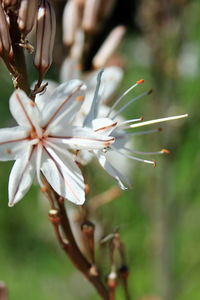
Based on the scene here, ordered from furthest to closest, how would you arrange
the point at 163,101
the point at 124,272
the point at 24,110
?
the point at 163,101, the point at 124,272, the point at 24,110

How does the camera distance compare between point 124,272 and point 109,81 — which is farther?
point 109,81

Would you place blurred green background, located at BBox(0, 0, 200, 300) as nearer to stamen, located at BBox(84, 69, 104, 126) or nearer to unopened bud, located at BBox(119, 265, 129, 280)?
unopened bud, located at BBox(119, 265, 129, 280)

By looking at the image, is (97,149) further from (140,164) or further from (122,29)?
(140,164)

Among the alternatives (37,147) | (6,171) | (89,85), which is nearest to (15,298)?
(6,171)

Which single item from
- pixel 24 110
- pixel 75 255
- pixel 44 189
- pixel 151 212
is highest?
pixel 24 110

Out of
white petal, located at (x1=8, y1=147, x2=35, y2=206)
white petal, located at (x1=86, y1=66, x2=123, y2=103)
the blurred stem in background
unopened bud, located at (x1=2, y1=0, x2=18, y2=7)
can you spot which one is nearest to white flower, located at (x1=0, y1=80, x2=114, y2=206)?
white petal, located at (x1=8, y1=147, x2=35, y2=206)

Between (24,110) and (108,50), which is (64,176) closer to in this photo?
(24,110)

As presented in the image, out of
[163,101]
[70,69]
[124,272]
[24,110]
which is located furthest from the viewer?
[163,101]

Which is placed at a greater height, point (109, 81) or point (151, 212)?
point (109, 81)

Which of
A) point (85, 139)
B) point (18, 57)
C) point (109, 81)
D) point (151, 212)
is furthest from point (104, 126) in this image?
point (151, 212)
